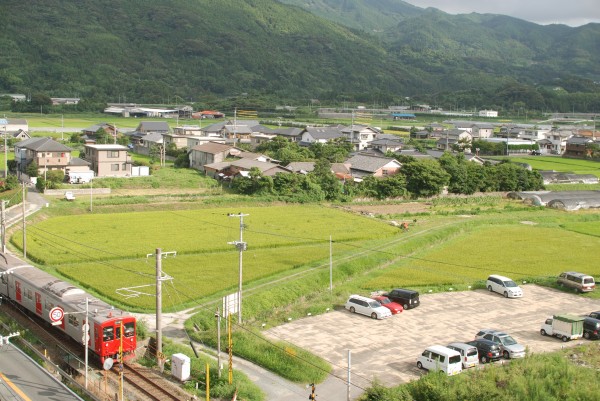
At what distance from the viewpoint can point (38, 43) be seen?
155m

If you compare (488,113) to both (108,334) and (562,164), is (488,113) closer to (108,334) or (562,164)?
(562,164)

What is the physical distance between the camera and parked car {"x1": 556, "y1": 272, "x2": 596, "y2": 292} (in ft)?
80.9

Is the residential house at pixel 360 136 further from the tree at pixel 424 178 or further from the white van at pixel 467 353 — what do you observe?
the white van at pixel 467 353

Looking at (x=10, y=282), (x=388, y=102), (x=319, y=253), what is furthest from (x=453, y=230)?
(x=388, y=102)

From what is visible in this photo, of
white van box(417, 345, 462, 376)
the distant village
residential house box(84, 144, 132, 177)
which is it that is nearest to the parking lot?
white van box(417, 345, 462, 376)

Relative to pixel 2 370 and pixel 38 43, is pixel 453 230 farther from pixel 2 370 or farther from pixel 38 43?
pixel 38 43

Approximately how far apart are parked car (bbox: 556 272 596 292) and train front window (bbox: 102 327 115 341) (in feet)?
57.2

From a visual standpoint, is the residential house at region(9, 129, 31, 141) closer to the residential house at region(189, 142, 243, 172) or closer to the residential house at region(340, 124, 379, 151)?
the residential house at region(189, 142, 243, 172)

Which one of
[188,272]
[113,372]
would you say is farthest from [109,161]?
[113,372]

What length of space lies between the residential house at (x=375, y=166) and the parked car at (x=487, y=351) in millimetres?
31128

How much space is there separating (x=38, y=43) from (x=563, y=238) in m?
148

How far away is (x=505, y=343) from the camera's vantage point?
60.3 ft

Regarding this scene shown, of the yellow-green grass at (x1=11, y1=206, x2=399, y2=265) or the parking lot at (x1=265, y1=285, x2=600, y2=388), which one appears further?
the yellow-green grass at (x1=11, y1=206, x2=399, y2=265)

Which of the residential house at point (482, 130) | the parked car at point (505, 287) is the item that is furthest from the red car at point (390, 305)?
the residential house at point (482, 130)
